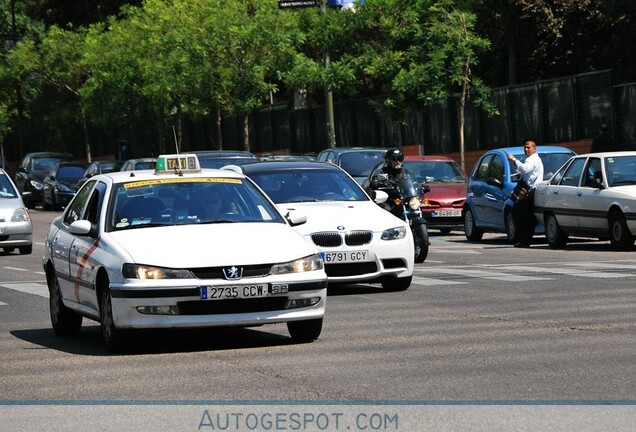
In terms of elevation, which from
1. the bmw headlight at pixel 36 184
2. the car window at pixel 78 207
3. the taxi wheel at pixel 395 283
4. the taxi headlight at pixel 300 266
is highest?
the car window at pixel 78 207

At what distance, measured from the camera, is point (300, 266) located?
478 inches

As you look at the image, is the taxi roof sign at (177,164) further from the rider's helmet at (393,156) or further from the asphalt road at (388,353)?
the rider's helmet at (393,156)

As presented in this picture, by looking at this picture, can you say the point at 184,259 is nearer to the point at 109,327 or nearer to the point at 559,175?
the point at 109,327

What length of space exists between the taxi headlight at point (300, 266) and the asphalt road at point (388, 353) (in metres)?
0.60

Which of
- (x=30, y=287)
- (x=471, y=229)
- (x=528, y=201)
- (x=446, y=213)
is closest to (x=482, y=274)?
(x=30, y=287)

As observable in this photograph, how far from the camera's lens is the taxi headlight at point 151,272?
11.8 meters

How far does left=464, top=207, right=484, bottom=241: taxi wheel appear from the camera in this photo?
29797mm

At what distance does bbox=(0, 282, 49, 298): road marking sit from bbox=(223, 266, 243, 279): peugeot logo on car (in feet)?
25.4

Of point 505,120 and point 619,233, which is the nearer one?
point 619,233

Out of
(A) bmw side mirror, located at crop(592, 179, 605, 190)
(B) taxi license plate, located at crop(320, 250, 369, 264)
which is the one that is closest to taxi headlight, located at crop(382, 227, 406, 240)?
(B) taxi license plate, located at crop(320, 250, 369, 264)

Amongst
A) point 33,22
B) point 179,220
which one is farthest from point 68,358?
point 33,22

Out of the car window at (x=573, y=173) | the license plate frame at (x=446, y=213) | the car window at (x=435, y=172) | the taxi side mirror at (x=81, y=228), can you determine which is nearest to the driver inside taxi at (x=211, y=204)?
the taxi side mirror at (x=81, y=228)

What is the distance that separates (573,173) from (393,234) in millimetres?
9015

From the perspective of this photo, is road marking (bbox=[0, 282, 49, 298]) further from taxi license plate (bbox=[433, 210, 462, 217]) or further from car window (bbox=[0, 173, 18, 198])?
taxi license plate (bbox=[433, 210, 462, 217])
